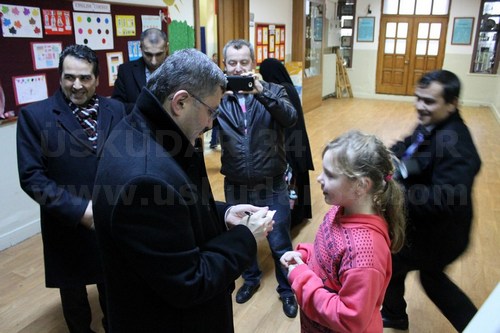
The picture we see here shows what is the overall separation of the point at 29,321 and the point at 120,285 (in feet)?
5.63

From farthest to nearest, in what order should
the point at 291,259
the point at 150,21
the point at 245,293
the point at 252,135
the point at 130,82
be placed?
the point at 150,21, the point at 130,82, the point at 245,293, the point at 252,135, the point at 291,259

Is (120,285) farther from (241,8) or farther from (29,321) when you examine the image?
(241,8)

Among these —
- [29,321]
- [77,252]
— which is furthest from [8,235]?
[77,252]

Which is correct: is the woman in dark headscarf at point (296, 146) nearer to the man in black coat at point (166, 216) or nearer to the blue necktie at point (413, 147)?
the blue necktie at point (413, 147)

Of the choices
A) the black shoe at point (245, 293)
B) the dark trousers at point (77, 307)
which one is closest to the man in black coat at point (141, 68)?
the dark trousers at point (77, 307)

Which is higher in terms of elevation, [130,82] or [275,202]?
[130,82]

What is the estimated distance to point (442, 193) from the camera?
1.57 meters

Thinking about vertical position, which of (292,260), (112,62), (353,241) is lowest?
(292,260)

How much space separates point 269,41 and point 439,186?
226 inches

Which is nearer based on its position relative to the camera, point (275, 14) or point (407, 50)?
point (275, 14)

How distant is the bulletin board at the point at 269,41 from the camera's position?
6.46m

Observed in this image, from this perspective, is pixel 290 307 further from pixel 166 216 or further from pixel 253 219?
pixel 166 216

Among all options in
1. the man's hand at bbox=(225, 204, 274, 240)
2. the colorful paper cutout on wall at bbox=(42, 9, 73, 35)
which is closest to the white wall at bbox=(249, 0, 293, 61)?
the colorful paper cutout on wall at bbox=(42, 9, 73, 35)

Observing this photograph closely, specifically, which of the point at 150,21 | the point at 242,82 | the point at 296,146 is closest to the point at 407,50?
the point at 150,21
